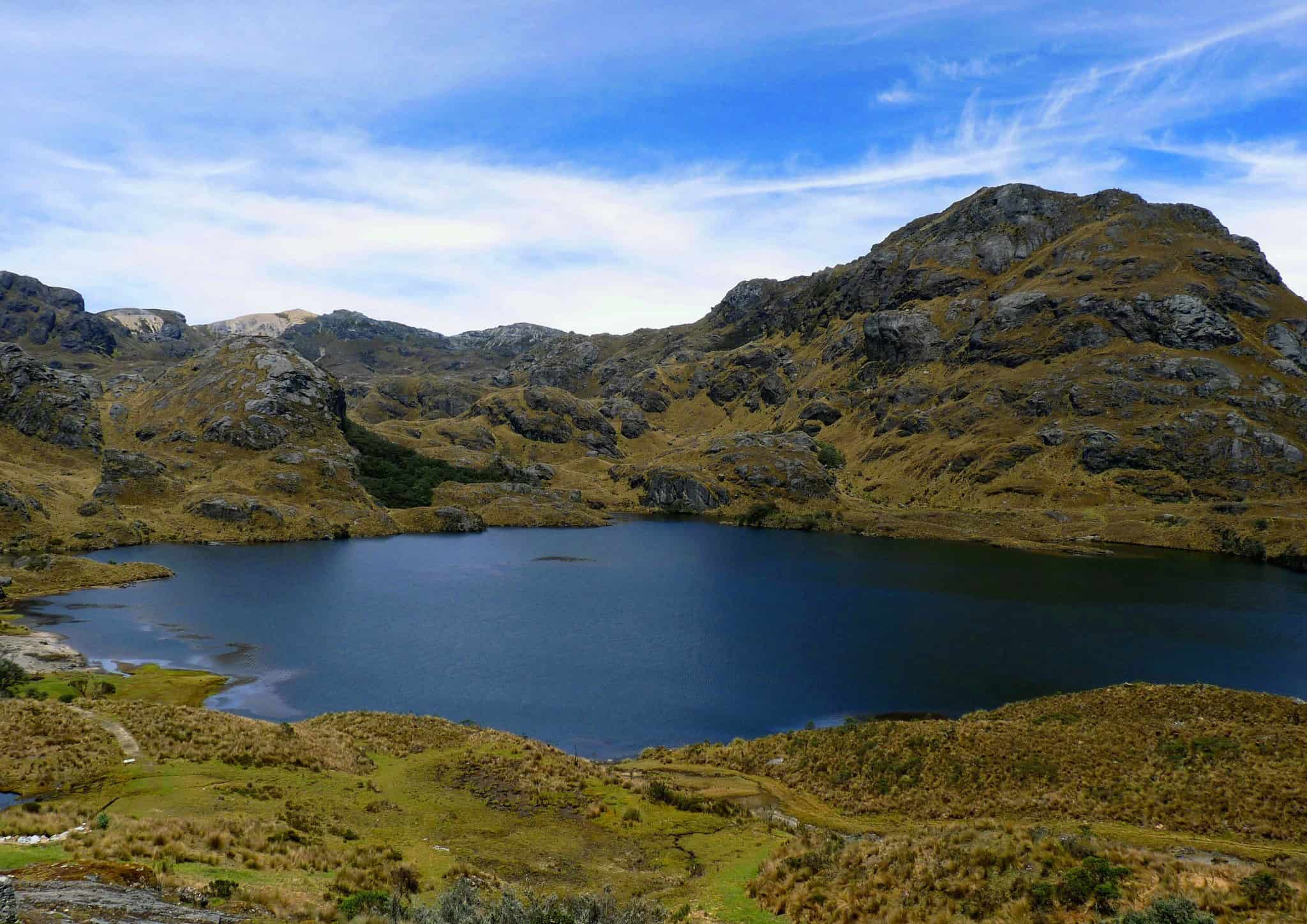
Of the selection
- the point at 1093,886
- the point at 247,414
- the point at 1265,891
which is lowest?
the point at 1093,886

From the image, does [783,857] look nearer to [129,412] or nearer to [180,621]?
[180,621]

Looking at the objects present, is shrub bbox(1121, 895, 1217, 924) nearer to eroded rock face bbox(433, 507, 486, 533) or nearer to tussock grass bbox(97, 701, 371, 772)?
tussock grass bbox(97, 701, 371, 772)

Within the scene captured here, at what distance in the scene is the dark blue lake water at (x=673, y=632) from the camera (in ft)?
198

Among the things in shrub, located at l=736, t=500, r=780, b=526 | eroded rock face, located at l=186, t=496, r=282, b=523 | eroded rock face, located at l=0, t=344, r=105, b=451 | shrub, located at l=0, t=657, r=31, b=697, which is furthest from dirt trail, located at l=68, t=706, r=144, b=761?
eroded rock face, located at l=0, t=344, r=105, b=451

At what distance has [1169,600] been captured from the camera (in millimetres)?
100125

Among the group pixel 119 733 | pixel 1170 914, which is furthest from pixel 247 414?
pixel 1170 914

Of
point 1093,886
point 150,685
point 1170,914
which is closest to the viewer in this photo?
point 1170,914

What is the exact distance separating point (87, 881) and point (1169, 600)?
389ft

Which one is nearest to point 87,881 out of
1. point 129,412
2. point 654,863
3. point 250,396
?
point 654,863

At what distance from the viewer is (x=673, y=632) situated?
83125 millimetres

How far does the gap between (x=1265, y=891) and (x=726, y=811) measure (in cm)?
2286

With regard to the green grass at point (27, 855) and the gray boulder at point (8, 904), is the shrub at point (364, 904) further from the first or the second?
the green grass at point (27, 855)

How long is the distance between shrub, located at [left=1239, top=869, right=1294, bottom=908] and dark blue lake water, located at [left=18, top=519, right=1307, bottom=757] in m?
38.8

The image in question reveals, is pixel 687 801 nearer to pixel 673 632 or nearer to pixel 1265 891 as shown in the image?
pixel 1265 891
